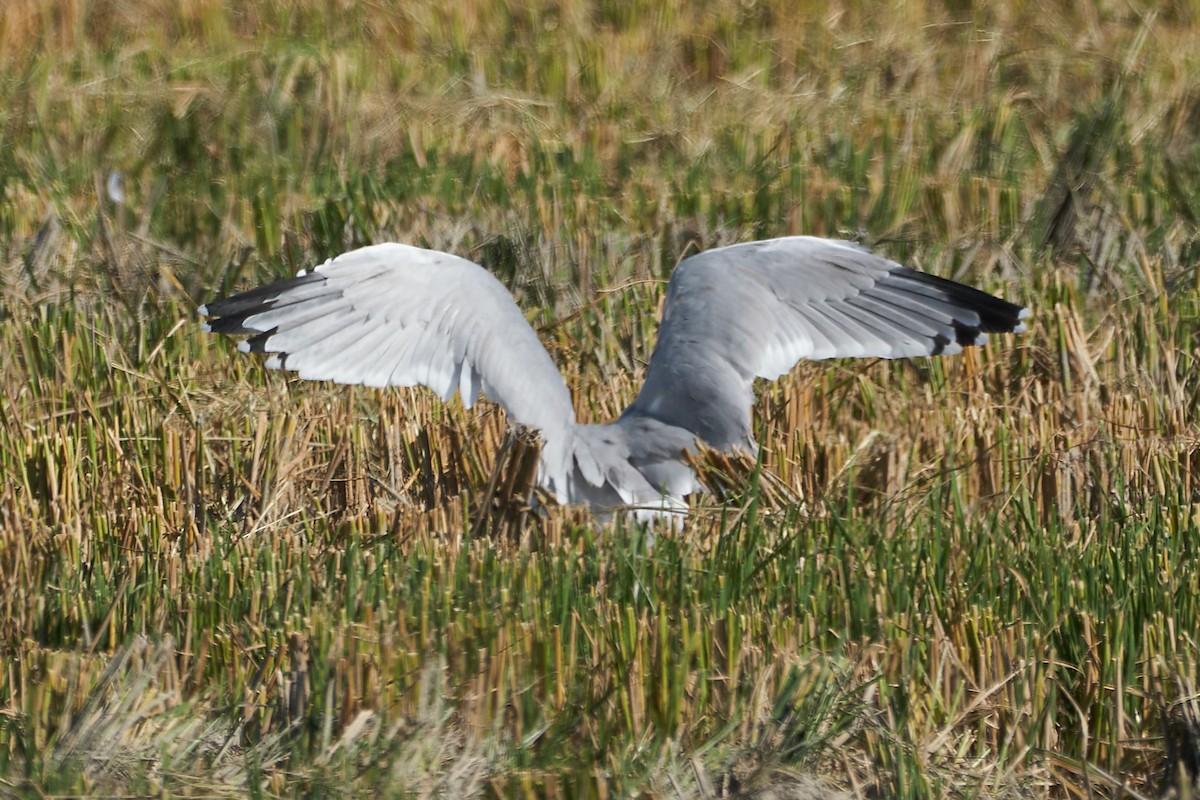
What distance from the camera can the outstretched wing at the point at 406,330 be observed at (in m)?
3.92

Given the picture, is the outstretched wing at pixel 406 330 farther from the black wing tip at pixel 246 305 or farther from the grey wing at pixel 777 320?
the grey wing at pixel 777 320

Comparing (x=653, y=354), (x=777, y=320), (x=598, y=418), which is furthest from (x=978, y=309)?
(x=598, y=418)

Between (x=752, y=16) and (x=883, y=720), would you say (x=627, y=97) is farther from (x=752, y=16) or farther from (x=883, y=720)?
(x=883, y=720)

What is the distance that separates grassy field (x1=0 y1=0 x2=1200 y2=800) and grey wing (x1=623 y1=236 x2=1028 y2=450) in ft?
0.56

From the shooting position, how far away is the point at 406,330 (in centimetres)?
405

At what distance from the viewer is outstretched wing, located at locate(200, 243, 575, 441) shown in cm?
392

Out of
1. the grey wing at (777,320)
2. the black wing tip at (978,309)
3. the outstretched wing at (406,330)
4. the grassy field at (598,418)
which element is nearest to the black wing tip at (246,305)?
the outstretched wing at (406,330)

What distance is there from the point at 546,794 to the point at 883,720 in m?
0.57

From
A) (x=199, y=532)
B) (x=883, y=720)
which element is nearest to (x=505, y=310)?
(x=199, y=532)

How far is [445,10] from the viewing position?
906 centimetres

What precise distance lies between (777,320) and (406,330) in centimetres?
93

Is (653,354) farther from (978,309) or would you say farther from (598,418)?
(978,309)

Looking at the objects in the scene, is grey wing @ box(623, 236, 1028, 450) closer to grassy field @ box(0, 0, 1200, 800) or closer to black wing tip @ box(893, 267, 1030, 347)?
black wing tip @ box(893, 267, 1030, 347)

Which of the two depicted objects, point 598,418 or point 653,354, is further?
point 598,418
